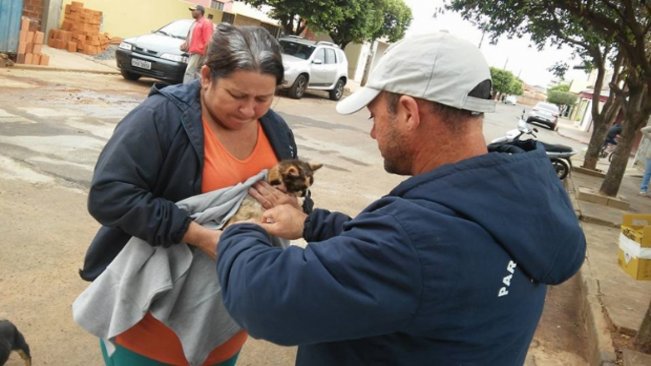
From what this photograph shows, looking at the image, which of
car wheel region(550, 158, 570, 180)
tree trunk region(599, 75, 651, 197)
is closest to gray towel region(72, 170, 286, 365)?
tree trunk region(599, 75, 651, 197)

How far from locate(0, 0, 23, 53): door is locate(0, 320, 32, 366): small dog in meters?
10.8

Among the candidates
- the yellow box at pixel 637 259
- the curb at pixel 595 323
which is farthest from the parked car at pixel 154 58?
the yellow box at pixel 637 259

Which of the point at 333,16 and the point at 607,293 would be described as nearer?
the point at 607,293

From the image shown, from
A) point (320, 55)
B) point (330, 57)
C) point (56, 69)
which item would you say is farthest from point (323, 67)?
point (56, 69)

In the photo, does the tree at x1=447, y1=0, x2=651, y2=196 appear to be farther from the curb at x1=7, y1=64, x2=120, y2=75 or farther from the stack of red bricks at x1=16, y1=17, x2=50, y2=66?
the stack of red bricks at x1=16, y1=17, x2=50, y2=66

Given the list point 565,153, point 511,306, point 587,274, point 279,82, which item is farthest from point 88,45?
point 511,306

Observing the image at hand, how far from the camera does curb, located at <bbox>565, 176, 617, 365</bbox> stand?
3891mm

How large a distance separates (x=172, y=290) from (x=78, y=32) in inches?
651

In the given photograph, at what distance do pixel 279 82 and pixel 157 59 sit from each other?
37.3 ft

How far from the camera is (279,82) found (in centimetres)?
192

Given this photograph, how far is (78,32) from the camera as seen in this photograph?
16.1 meters

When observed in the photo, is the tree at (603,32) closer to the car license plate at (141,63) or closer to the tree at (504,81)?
the car license plate at (141,63)

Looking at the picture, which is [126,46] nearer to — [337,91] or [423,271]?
[337,91]

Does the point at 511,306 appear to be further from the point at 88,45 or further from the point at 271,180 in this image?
the point at 88,45
